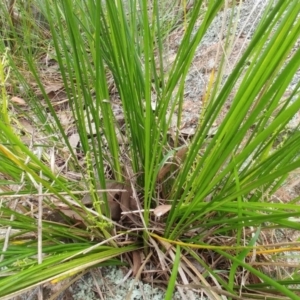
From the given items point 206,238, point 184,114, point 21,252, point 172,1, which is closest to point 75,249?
point 21,252

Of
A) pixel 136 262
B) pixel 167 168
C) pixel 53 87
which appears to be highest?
pixel 167 168

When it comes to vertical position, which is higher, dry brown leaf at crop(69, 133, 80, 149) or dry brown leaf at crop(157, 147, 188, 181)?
dry brown leaf at crop(157, 147, 188, 181)

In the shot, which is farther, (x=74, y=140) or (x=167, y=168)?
(x=74, y=140)

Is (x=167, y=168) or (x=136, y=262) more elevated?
(x=167, y=168)

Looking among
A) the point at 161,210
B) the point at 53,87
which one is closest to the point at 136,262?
the point at 161,210

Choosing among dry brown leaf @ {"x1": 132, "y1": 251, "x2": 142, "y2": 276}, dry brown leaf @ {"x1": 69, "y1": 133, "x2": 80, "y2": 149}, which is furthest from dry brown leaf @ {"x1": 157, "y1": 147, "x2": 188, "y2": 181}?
dry brown leaf @ {"x1": 69, "y1": 133, "x2": 80, "y2": 149}

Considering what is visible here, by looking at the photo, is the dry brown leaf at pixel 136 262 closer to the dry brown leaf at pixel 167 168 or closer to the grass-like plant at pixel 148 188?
the grass-like plant at pixel 148 188

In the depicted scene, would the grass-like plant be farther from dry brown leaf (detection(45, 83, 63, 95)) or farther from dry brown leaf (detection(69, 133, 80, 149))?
dry brown leaf (detection(45, 83, 63, 95))

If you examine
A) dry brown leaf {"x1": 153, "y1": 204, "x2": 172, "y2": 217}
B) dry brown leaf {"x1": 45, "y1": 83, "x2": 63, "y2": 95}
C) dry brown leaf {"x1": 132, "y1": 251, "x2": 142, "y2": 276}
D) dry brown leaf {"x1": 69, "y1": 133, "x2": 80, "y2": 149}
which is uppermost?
dry brown leaf {"x1": 153, "y1": 204, "x2": 172, "y2": 217}

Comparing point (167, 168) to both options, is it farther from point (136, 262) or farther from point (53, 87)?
point (53, 87)
